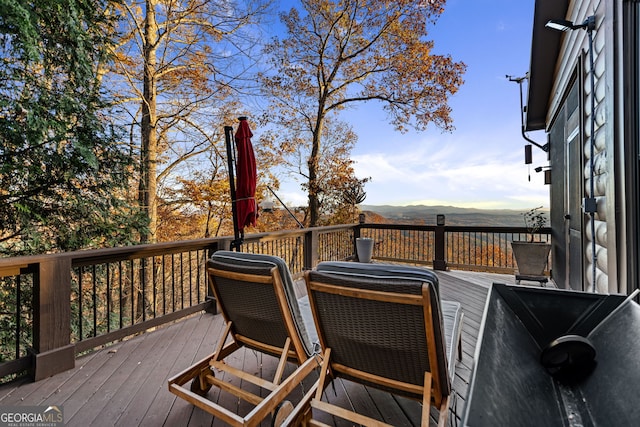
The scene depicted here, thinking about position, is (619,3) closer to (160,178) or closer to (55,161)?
(55,161)

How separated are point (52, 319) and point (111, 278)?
372 centimetres

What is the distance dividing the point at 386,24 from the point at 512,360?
1046 centimetres

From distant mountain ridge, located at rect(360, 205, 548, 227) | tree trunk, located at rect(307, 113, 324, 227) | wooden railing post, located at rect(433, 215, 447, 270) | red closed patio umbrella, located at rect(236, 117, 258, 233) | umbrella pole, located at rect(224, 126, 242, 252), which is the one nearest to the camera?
red closed patio umbrella, located at rect(236, 117, 258, 233)

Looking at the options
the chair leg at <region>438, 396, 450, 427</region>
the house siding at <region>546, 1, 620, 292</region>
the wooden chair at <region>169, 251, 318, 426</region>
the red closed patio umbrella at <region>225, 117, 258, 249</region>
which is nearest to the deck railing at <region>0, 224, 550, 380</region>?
the red closed patio umbrella at <region>225, 117, 258, 249</region>

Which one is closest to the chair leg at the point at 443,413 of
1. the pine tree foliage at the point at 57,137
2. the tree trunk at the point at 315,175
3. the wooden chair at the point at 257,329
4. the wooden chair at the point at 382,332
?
the wooden chair at the point at 382,332

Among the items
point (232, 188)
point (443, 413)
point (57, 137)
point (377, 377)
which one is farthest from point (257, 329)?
point (57, 137)

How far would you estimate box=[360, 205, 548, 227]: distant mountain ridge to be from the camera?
5.99m

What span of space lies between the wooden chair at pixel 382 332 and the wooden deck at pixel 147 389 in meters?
0.22

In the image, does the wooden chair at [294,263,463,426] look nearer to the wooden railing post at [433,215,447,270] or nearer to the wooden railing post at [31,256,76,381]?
the wooden railing post at [31,256,76,381]

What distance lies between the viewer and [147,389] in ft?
7.23

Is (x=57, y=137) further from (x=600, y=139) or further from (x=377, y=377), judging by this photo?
(x=600, y=139)

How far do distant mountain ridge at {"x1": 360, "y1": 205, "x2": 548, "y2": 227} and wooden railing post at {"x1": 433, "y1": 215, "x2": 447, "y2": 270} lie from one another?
173 millimetres

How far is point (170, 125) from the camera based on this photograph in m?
8.17

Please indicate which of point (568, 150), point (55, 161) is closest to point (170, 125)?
point (55, 161)
